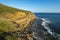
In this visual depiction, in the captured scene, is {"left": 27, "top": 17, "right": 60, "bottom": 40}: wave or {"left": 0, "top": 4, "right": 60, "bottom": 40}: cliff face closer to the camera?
{"left": 0, "top": 4, "right": 60, "bottom": 40}: cliff face

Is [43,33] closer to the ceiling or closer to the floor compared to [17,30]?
closer to the floor

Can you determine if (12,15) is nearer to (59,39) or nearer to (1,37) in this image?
(59,39)

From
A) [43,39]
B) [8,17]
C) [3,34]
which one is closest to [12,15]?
[8,17]

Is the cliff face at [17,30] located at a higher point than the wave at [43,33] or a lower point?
higher

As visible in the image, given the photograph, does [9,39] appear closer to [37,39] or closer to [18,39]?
[18,39]

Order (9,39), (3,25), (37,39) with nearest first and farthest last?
(9,39) → (3,25) → (37,39)

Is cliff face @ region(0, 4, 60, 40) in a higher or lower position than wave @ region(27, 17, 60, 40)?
higher

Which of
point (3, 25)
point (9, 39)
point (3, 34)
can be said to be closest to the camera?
point (9, 39)

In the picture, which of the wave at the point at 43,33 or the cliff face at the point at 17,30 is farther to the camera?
the wave at the point at 43,33

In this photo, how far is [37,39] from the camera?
122 ft

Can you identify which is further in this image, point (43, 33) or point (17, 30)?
point (43, 33)

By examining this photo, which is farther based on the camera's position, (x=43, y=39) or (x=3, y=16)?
(x=3, y=16)

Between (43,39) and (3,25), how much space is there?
921cm

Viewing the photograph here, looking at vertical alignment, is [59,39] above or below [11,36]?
below
